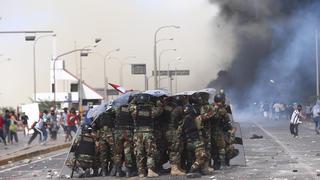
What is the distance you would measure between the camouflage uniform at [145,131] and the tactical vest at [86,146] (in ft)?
3.35

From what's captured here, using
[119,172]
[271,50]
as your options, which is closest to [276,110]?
[271,50]

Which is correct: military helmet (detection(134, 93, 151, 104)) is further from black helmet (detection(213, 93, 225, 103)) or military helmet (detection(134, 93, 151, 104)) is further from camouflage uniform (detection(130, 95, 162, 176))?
black helmet (detection(213, 93, 225, 103))

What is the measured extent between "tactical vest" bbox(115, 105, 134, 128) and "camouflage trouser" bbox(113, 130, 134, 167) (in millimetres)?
127

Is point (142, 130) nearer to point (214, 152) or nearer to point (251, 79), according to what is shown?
point (214, 152)

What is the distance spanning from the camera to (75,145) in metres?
14.5

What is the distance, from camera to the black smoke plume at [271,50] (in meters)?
48.8

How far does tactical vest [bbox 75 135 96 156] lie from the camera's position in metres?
14.3

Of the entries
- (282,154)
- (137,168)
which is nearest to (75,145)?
(137,168)

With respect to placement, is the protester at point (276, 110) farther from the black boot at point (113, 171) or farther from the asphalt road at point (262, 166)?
the black boot at point (113, 171)

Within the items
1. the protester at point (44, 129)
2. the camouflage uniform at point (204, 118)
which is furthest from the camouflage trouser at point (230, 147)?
the protester at point (44, 129)

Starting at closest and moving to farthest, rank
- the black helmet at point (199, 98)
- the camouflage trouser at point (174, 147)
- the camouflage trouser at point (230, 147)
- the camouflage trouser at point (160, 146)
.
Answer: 1. the camouflage trouser at point (174, 147)
2. the camouflage trouser at point (160, 146)
3. the black helmet at point (199, 98)
4. the camouflage trouser at point (230, 147)

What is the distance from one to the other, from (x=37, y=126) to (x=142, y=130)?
45.7ft

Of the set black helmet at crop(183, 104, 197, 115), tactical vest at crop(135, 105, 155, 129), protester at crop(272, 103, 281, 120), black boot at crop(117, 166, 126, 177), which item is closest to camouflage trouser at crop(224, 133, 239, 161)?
black helmet at crop(183, 104, 197, 115)

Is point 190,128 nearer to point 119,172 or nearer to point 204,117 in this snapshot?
point 204,117
